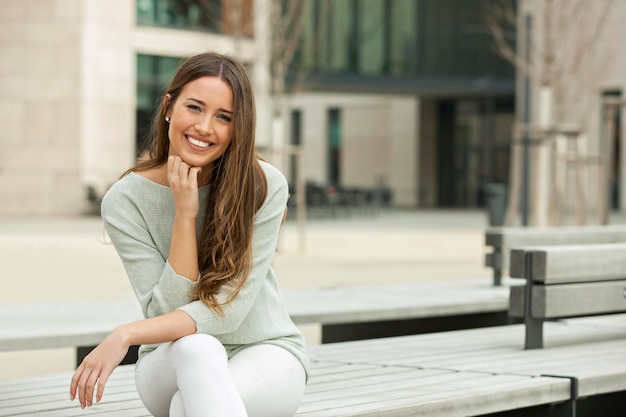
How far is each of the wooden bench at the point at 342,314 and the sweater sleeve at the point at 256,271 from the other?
2047mm

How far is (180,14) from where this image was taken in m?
34.1

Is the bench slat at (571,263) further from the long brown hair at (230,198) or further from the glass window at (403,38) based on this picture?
the glass window at (403,38)

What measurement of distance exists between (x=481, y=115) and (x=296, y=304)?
39828 millimetres

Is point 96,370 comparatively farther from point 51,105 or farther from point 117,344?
point 51,105

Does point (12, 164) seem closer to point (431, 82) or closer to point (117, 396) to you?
point (431, 82)

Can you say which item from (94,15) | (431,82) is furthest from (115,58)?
(431,82)

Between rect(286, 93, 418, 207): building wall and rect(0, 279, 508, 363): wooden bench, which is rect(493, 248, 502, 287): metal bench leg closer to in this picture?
rect(0, 279, 508, 363): wooden bench

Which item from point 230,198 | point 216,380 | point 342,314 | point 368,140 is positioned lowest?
point 368,140

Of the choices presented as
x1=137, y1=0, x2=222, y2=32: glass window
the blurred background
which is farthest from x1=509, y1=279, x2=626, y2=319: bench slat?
x1=137, y1=0, x2=222, y2=32: glass window

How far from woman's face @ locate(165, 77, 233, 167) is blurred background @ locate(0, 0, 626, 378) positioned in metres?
0.44

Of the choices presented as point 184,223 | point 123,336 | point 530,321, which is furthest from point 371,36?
point 123,336

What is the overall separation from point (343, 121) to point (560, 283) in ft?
150

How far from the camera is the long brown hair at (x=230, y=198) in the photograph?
11.3 feet

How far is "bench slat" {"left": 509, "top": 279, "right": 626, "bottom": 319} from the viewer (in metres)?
5.38
